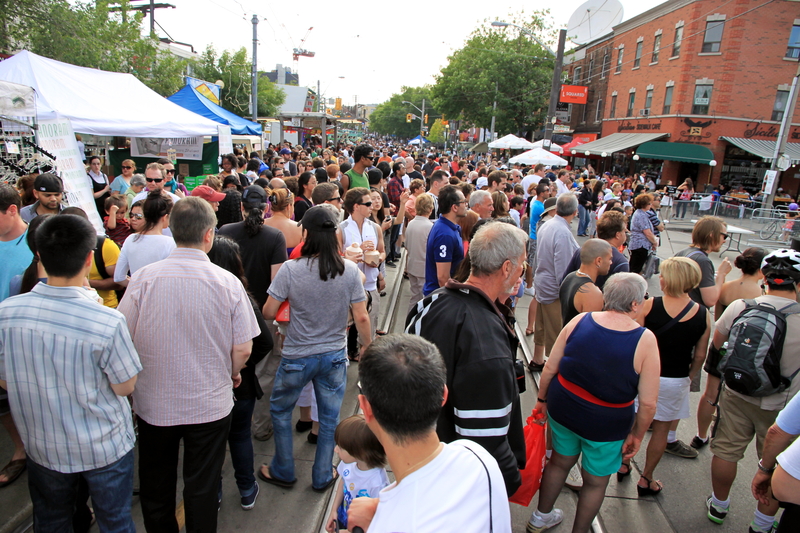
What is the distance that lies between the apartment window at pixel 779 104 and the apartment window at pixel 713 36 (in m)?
4.20

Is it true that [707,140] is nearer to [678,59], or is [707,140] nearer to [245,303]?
[678,59]

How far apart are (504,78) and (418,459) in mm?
40678

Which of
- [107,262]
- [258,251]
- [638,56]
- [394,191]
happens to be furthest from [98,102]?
[638,56]

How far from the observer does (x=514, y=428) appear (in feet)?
7.67

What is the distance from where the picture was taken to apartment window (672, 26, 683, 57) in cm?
2564

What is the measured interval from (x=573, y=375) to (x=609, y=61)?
37.2 meters

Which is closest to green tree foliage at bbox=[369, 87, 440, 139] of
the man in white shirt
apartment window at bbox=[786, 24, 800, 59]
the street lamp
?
apartment window at bbox=[786, 24, 800, 59]

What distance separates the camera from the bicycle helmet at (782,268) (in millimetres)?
3098

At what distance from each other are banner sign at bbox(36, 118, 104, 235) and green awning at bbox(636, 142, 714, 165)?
2653 centimetres

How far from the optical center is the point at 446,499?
120 centimetres

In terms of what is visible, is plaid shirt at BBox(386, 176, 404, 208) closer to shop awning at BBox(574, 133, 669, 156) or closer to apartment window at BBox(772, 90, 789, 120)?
shop awning at BBox(574, 133, 669, 156)

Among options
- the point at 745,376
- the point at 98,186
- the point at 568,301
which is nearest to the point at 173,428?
the point at 568,301

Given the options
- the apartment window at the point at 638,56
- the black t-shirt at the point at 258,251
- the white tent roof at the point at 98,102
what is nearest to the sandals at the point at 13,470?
the black t-shirt at the point at 258,251

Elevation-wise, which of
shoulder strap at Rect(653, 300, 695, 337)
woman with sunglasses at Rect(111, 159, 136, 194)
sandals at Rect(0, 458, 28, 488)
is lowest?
sandals at Rect(0, 458, 28, 488)
